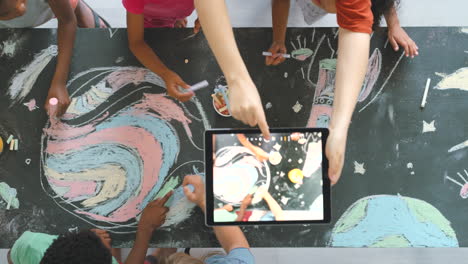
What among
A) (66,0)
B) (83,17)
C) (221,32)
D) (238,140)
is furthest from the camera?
(83,17)

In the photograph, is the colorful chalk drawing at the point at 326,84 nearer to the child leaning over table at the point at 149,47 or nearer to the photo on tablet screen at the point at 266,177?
the photo on tablet screen at the point at 266,177

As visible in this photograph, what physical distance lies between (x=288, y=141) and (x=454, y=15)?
1.13m

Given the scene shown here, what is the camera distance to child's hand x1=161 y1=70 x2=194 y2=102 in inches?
45.4

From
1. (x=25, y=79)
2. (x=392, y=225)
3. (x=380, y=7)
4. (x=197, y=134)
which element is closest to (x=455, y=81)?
(x=380, y=7)

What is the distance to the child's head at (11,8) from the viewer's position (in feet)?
3.51

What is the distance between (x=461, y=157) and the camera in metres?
1.15

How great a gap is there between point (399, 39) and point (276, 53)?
315 millimetres

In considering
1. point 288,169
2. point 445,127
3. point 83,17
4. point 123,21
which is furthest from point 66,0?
point 445,127

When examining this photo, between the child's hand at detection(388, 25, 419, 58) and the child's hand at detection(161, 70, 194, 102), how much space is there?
0.53 meters

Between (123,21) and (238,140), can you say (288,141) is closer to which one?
(238,140)

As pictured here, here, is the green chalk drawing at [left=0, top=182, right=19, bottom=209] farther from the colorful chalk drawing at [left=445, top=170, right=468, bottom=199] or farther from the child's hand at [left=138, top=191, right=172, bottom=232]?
the colorful chalk drawing at [left=445, top=170, right=468, bottom=199]

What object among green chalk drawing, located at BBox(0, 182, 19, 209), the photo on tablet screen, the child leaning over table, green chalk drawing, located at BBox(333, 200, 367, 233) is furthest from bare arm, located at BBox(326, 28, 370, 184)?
green chalk drawing, located at BBox(0, 182, 19, 209)

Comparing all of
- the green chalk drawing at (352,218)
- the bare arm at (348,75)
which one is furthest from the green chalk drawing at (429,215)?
the bare arm at (348,75)

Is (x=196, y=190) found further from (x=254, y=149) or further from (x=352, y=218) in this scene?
(x=352, y=218)
